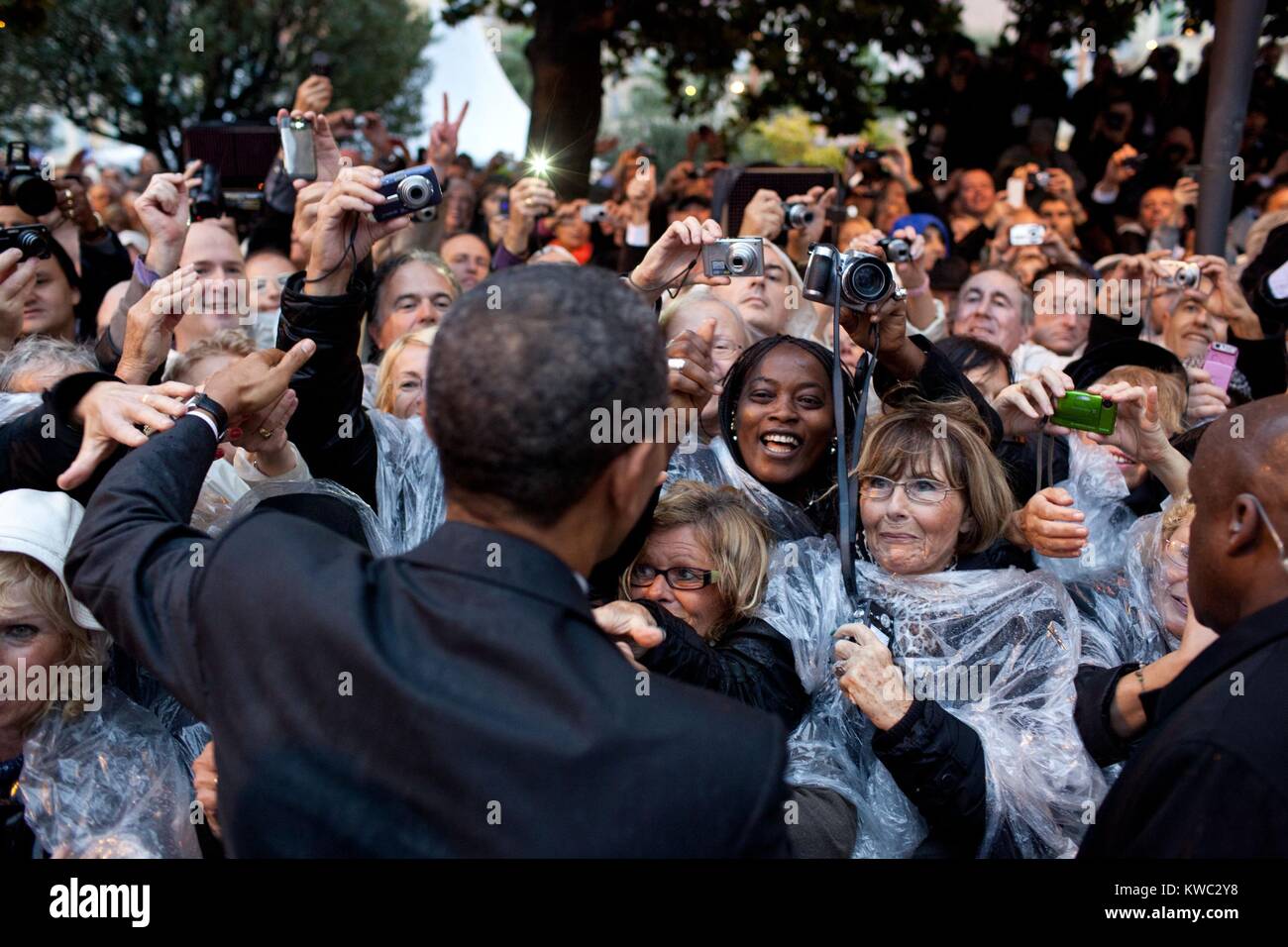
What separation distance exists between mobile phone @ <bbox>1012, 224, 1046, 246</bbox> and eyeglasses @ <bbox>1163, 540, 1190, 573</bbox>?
2.68 metres

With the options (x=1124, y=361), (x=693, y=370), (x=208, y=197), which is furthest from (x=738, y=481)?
(x=208, y=197)

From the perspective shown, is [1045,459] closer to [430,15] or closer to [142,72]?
[142,72]

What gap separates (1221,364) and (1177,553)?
4.62ft

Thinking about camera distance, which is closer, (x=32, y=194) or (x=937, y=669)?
(x=937, y=669)

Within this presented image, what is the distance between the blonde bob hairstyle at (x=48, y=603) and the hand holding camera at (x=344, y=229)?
0.79 m

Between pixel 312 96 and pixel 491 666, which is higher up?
pixel 312 96

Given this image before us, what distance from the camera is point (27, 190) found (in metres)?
4.37

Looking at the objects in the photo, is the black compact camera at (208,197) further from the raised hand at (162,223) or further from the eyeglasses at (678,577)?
the eyeglasses at (678,577)

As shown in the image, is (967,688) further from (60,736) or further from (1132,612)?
(60,736)

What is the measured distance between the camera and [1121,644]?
9.39 ft

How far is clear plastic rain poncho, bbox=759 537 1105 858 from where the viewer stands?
8.27 ft

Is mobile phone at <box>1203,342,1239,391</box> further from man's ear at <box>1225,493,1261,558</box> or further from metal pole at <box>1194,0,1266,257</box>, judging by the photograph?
man's ear at <box>1225,493,1261,558</box>
